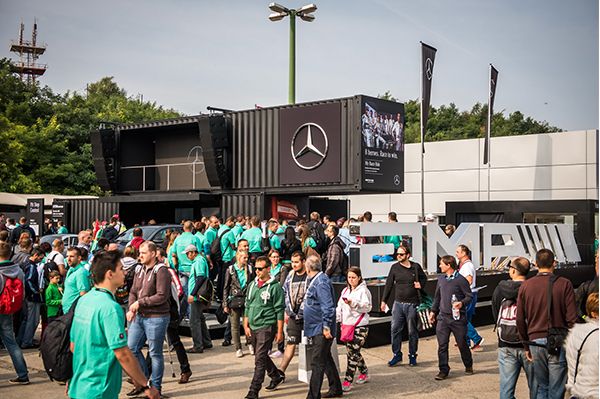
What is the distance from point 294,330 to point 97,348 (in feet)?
14.1

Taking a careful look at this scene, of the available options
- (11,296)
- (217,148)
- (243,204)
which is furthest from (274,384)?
(217,148)

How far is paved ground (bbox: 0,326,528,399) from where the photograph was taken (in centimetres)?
872

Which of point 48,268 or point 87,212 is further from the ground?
point 87,212

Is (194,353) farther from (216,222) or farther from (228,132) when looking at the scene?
(228,132)

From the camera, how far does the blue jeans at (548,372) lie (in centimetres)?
643

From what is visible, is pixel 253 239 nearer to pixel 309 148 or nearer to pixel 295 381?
pixel 295 381

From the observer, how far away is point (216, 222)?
612 inches

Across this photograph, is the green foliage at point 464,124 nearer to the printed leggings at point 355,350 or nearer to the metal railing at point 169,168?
the metal railing at point 169,168

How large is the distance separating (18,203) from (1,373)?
28.6m

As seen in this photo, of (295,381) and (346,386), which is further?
(295,381)

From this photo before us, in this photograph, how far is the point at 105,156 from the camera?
26594 millimetres

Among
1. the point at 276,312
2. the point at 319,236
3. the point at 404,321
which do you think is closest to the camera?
the point at 276,312

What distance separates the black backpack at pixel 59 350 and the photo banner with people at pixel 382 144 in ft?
50.4

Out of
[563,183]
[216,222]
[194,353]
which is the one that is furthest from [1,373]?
[563,183]
